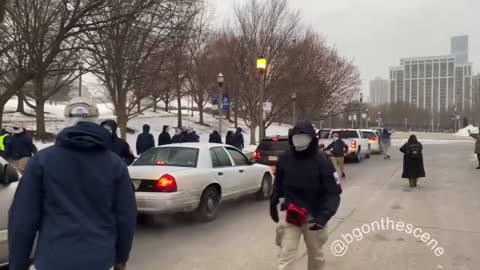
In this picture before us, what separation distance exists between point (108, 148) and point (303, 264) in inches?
145

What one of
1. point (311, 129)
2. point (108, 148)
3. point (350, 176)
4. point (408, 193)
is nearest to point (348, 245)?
point (311, 129)

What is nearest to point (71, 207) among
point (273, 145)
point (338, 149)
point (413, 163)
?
point (273, 145)

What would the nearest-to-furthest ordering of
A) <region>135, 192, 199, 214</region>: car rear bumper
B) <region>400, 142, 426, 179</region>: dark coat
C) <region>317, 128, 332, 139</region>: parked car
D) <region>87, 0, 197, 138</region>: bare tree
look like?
1. <region>135, 192, 199, 214</region>: car rear bumper
2. <region>400, 142, 426, 179</region>: dark coat
3. <region>87, 0, 197, 138</region>: bare tree
4. <region>317, 128, 332, 139</region>: parked car

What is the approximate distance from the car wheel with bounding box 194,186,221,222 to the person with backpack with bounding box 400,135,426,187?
655cm

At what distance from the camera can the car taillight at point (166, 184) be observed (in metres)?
7.92

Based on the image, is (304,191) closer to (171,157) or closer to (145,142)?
A: (171,157)

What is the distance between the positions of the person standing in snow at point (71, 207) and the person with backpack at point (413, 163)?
11876mm

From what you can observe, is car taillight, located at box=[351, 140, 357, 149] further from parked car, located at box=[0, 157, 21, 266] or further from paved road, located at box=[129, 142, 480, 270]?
parked car, located at box=[0, 157, 21, 266]

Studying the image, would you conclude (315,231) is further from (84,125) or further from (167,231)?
(167,231)

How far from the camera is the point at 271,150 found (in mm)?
14094

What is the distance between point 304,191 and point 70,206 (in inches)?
89.9

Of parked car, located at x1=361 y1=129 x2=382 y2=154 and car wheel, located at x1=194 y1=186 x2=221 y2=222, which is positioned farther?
parked car, located at x1=361 y1=129 x2=382 y2=154

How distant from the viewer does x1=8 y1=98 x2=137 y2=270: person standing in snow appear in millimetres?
2533

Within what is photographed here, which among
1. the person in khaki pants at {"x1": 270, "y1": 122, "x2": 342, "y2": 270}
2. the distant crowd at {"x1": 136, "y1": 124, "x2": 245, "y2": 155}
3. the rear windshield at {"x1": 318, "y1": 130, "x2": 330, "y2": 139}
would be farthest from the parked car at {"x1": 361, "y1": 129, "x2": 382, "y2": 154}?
the person in khaki pants at {"x1": 270, "y1": 122, "x2": 342, "y2": 270}
